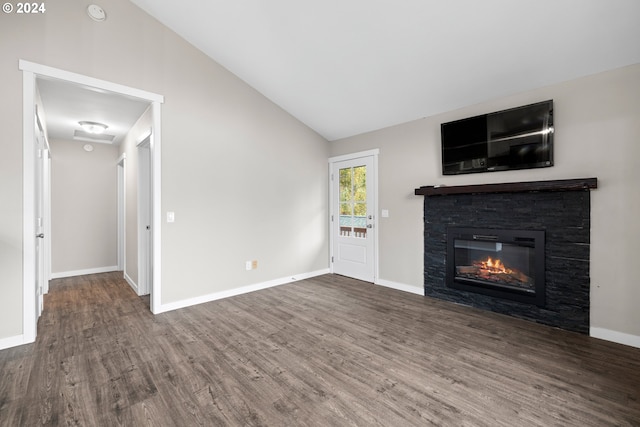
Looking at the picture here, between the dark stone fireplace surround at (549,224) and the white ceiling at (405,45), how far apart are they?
1.10 metres

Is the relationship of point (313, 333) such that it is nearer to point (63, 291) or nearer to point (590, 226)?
point (590, 226)

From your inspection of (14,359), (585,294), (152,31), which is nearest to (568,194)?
(585,294)

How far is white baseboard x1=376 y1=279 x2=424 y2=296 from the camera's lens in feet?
13.4

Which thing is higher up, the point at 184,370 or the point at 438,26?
the point at 438,26

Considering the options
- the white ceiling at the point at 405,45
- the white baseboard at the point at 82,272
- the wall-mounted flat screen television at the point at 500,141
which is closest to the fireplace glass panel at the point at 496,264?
the wall-mounted flat screen television at the point at 500,141

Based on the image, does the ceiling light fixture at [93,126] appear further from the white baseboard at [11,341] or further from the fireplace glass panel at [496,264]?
the fireplace glass panel at [496,264]

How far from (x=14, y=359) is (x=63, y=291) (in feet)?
7.98

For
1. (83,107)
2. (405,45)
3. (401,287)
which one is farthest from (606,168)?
(83,107)

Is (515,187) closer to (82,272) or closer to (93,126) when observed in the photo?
(93,126)

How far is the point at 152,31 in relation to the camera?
10.9ft

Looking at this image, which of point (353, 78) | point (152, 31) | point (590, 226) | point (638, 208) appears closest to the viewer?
point (638, 208)

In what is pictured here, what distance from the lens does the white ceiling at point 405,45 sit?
7.84ft

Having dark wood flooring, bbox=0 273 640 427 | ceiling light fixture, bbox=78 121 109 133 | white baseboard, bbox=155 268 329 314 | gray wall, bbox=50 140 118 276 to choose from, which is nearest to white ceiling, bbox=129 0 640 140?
ceiling light fixture, bbox=78 121 109 133

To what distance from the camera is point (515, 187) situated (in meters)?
3.09
